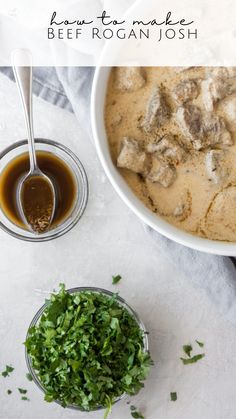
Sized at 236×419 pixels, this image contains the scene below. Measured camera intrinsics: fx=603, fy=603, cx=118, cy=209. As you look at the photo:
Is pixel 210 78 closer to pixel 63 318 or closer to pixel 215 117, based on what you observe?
pixel 215 117

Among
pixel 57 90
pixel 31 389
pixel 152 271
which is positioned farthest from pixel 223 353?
pixel 57 90

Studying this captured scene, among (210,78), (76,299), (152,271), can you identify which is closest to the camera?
(210,78)

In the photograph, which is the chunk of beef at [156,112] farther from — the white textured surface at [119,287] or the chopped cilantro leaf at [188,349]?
the chopped cilantro leaf at [188,349]

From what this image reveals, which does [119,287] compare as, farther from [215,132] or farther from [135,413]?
[215,132]

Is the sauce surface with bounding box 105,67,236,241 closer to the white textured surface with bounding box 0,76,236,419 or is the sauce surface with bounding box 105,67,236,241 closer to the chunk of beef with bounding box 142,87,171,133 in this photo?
the chunk of beef with bounding box 142,87,171,133

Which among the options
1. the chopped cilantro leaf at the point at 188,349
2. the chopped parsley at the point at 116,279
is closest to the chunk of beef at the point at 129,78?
the chopped parsley at the point at 116,279

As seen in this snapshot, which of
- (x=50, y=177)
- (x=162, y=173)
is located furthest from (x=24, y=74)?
(x=162, y=173)
